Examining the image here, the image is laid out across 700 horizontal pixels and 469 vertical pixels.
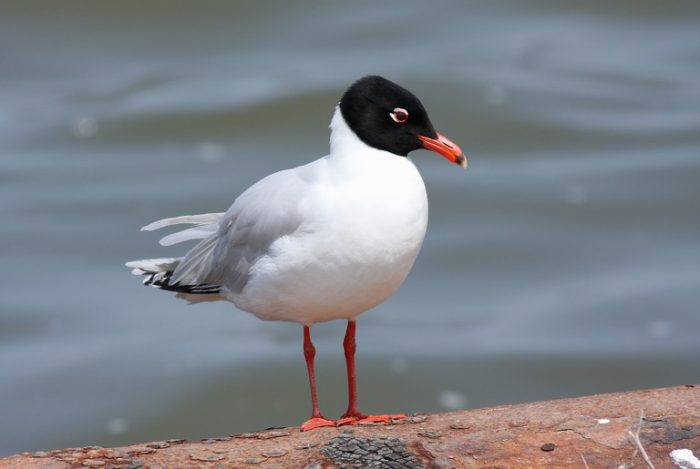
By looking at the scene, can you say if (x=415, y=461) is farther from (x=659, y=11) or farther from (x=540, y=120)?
(x=659, y=11)

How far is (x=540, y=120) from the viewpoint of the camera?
41.9 feet

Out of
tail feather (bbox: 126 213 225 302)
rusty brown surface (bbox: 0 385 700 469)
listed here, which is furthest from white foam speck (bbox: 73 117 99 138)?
rusty brown surface (bbox: 0 385 700 469)

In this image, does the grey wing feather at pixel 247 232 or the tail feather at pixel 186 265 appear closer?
the grey wing feather at pixel 247 232

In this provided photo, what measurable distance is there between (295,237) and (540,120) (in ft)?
28.4

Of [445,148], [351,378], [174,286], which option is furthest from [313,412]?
[445,148]

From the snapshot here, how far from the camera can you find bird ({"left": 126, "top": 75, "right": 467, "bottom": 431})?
4301 millimetres

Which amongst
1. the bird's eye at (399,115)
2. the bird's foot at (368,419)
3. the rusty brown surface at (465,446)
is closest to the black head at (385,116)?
the bird's eye at (399,115)

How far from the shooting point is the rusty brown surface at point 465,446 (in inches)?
142

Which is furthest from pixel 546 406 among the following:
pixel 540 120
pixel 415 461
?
pixel 540 120

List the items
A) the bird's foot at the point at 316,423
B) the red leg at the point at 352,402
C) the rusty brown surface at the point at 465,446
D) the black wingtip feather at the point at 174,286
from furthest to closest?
the black wingtip feather at the point at 174,286
the red leg at the point at 352,402
the bird's foot at the point at 316,423
the rusty brown surface at the point at 465,446

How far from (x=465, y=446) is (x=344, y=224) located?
3.10 feet

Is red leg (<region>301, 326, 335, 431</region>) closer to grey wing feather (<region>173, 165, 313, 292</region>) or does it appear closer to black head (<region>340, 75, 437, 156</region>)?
grey wing feather (<region>173, 165, 313, 292</region>)

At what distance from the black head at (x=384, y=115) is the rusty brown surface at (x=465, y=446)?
3.59 ft

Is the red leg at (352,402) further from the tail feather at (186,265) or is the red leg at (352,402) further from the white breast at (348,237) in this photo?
the tail feather at (186,265)
